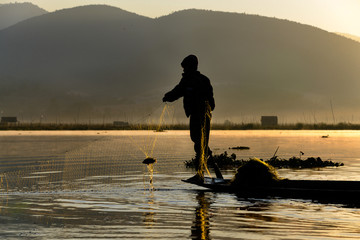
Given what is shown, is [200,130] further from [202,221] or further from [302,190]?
[202,221]

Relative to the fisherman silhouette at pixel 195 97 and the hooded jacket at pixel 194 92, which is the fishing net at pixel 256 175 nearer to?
the fisherman silhouette at pixel 195 97

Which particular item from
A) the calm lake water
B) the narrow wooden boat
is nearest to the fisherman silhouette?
the narrow wooden boat

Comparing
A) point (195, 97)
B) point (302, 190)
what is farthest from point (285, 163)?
point (302, 190)

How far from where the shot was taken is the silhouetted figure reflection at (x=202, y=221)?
9.67 meters

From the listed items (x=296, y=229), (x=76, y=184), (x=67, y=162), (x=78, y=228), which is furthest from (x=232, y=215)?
(x=67, y=162)

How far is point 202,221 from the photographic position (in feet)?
36.1

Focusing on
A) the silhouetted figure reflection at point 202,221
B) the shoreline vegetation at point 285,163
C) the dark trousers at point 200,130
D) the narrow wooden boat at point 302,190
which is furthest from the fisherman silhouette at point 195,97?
the shoreline vegetation at point 285,163

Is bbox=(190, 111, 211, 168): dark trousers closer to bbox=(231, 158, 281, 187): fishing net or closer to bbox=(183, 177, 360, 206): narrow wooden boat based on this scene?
bbox=(183, 177, 360, 206): narrow wooden boat

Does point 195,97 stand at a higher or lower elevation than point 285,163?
higher

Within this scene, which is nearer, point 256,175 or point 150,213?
A: point 150,213

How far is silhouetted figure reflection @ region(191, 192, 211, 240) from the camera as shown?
31.7 feet

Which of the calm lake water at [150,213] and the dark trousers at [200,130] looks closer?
the calm lake water at [150,213]

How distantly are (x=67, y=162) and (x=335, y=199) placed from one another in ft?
50.9

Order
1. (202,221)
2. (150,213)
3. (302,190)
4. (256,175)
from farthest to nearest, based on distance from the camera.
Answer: (256,175), (302,190), (150,213), (202,221)
